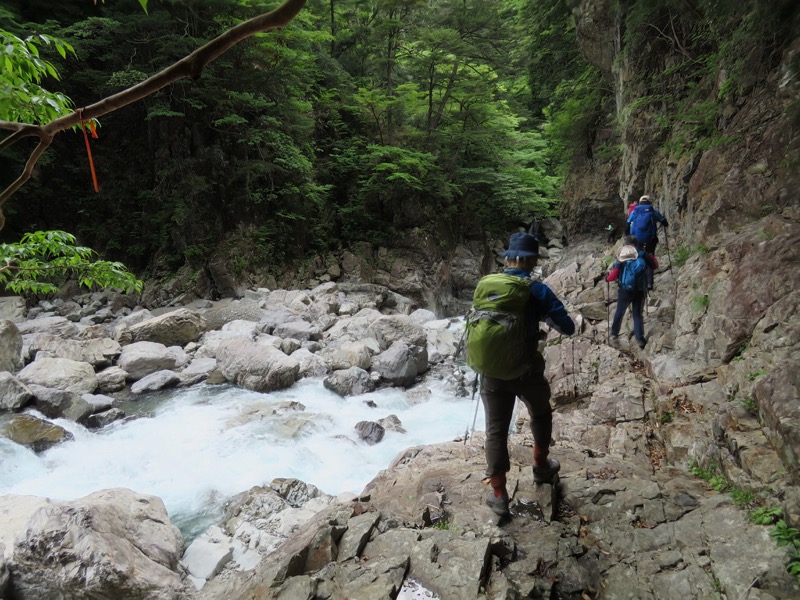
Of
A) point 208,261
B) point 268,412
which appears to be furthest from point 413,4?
point 268,412

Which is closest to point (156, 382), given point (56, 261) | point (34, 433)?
point (34, 433)

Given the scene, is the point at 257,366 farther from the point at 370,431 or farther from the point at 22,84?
the point at 22,84

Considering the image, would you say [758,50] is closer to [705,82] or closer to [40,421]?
[705,82]

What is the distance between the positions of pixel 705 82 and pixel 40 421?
11.8m

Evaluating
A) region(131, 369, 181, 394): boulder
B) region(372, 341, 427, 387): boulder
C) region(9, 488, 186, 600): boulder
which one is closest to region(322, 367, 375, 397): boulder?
region(372, 341, 427, 387): boulder

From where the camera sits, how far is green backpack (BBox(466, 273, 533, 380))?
2.73m

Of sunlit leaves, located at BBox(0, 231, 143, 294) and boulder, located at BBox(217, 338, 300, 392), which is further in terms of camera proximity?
boulder, located at BBox(217, 338, 300, 392)

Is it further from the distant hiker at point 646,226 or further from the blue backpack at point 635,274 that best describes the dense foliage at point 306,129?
the blue backpack at point 635,274

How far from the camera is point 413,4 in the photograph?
614 inches

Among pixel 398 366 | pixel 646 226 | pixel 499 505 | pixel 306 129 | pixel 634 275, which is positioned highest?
pixel 306 129

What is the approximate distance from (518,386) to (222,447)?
5.55 metres

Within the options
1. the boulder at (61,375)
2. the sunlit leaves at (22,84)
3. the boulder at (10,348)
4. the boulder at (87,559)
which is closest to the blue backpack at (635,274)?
the sunlit leaves at (22,84)

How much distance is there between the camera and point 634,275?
548 cm

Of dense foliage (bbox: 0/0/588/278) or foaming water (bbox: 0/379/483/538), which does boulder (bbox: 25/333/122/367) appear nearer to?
foaming water (bbox: 0/379/483/538)
